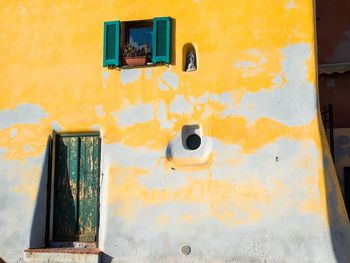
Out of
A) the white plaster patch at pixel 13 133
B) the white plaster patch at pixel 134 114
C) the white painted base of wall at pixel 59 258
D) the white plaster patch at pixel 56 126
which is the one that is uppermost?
the white plaster patch at pixel 134 114

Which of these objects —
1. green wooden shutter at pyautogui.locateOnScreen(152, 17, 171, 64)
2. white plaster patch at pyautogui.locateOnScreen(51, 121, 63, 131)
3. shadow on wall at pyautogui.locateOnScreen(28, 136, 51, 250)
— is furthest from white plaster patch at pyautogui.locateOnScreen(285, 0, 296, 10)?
shadow on wall at pyautogui.locateOnScreen(28, 136, 51, 250)

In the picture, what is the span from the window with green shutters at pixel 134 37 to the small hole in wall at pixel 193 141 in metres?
1.39

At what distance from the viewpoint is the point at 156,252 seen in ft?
29.1

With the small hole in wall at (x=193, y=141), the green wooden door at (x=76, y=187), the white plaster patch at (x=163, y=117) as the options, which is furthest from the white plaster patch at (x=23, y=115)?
the small hole in wall at (x=193, y=141)

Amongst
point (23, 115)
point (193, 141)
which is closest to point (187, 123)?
point (193, 141)

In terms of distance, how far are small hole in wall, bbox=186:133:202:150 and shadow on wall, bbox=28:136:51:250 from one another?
8.88 feet

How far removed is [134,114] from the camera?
30.9ft

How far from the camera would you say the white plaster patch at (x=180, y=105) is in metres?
9.18

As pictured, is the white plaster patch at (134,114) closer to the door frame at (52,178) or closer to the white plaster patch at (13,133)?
the door frame at (52,178)

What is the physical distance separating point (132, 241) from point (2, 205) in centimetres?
265

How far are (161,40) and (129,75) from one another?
2.82 ft

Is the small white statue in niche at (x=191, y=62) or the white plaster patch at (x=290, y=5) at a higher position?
the white plaster patch at (x=290, y=5)

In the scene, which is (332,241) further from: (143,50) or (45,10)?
(45,10)

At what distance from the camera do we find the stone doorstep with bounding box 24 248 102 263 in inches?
354
